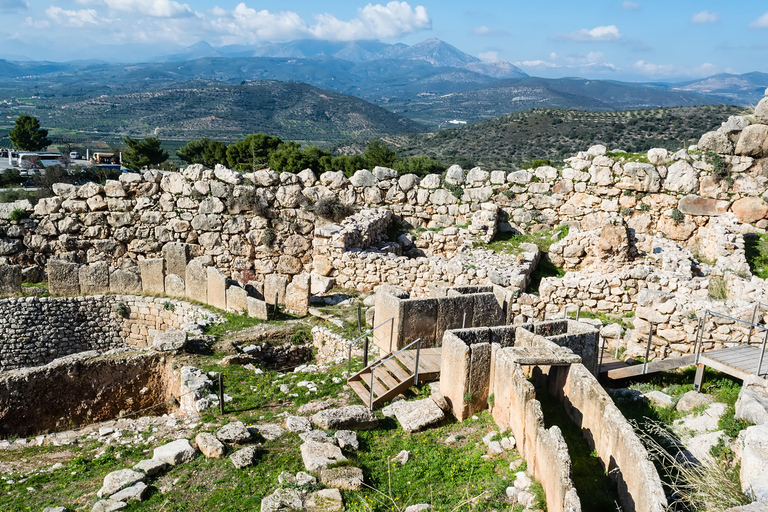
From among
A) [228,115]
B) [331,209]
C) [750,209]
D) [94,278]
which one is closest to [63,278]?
[94,278]

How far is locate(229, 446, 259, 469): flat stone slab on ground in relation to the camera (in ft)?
23.7

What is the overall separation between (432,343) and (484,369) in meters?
2.45

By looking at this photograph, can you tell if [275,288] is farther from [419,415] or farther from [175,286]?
[419,415]

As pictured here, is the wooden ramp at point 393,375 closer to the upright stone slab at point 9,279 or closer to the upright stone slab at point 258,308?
the upright stone slab at point 258,308

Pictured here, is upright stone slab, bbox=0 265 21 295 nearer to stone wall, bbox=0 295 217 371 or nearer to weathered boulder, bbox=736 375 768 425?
stone wall, bbox=0 295 217 371

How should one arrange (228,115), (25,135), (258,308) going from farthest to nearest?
1. (228,115)
2. (25,135)
3. (258,308)

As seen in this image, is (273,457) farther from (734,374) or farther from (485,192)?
(485,192)

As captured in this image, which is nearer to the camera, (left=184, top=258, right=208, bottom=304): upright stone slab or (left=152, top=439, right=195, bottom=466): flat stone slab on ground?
(left=152, top=439, right=195, bottom=466): flat stone slab on ground

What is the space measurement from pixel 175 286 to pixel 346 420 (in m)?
7.97

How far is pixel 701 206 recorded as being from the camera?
53.5ft

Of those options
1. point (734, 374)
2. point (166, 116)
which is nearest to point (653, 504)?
point (734, 374)

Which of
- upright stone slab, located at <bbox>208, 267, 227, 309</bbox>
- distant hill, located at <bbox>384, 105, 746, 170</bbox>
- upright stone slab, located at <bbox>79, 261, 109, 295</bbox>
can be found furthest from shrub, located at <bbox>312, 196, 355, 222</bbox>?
distant hill, located at <bbox>384, 105, 746, 170</bbox>

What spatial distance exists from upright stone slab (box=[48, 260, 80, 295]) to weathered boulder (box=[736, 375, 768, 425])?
14.0 meters

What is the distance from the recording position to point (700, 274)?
13.7m
